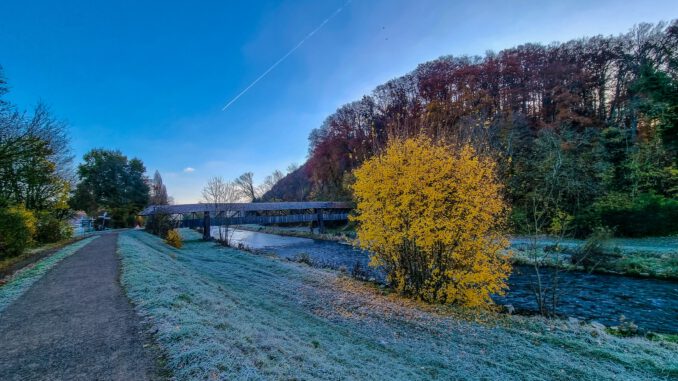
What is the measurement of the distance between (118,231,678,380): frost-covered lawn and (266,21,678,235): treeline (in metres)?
3.24

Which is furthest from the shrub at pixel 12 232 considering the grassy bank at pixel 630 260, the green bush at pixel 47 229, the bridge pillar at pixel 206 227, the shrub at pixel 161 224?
the grassy bank at pixel 630 260

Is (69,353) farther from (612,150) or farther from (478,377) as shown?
(612,150)

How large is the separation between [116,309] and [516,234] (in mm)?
22573

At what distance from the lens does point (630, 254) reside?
1236cm

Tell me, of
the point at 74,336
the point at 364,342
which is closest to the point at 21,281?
the point at 74,336

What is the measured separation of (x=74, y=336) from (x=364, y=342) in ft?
13.3

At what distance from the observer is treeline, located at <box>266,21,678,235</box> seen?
1459 centimetres

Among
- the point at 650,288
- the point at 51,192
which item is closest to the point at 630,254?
the point at 650,288

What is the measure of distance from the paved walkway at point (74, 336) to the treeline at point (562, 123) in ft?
20.5

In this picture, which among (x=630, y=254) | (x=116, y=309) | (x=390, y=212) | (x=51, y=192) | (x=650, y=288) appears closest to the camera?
(x=116, y=309)

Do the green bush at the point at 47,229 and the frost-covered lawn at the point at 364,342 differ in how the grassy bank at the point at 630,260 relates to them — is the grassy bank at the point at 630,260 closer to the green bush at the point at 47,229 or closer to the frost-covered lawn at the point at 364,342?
the frost-covered lawn at the point at 364,342

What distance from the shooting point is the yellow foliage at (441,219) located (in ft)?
20.4

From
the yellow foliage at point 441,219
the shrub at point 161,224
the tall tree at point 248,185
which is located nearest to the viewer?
the yellow foliage at point 441,219

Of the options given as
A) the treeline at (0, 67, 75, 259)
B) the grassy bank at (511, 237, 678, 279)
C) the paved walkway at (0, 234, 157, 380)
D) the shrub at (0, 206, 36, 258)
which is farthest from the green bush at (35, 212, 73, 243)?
the grassy bank at (511, 237, 678, 279)
